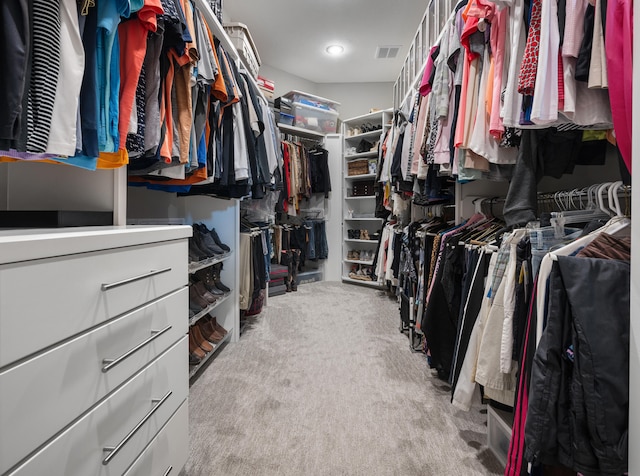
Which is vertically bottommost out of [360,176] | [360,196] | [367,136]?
[360,196]

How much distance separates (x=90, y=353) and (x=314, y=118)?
4048 mm

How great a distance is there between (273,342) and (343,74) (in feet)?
12.5

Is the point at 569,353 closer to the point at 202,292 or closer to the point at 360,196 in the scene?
the point at 202,292

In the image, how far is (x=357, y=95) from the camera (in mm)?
4848

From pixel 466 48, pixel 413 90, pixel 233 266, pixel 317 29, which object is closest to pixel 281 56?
pixel 317 29

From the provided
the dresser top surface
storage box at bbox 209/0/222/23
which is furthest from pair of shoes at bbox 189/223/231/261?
storage box at bbox 209/0/222/23

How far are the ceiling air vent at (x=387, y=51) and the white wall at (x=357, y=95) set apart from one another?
76 centimetres

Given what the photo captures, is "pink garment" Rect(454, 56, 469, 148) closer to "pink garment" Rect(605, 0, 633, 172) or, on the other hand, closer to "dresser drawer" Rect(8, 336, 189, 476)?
"pink garment" Rect(605, 0, 633, 172)

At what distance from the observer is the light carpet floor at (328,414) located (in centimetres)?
117

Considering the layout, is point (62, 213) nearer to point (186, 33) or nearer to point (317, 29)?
point (186, 33)

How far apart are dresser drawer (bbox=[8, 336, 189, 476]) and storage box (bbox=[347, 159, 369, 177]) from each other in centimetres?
359

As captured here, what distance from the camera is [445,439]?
4.24 feet

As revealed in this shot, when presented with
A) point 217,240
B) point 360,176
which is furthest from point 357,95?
point 217,240

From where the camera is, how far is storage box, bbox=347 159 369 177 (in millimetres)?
4230
